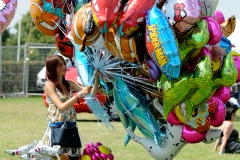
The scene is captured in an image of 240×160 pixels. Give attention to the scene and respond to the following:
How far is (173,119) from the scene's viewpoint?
19.0ft

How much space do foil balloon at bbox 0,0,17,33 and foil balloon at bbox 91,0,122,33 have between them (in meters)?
1.81

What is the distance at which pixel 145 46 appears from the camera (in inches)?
218

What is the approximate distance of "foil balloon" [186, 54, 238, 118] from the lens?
5.49 metres

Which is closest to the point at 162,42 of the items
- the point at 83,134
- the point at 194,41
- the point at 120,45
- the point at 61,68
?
the point at 194,41

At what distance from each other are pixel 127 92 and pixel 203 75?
88cm

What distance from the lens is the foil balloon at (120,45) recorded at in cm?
543

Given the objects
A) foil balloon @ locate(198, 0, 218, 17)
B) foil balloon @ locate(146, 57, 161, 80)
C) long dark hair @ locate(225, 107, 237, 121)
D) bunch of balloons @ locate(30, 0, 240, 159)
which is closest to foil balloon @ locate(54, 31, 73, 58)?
bunch of balloons @ locate(30, 0, 240, 159)

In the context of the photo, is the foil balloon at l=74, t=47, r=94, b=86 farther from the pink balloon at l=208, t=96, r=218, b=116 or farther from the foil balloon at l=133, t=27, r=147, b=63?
the pink balloon at l=208, t=96, r=218, b=116

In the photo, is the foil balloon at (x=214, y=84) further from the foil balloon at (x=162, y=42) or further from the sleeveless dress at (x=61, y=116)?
the sleeveless dress at (x=61, y=116)

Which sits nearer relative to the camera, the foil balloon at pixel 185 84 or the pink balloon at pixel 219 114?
the foil balloon at pixel 185 84

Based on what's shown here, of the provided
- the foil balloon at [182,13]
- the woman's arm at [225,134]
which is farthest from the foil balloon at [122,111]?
the woman's arm at [225,134]

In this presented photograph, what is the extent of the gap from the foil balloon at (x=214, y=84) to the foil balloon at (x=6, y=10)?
240cm

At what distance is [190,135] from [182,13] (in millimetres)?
1194

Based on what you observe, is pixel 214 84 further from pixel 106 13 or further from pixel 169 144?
pixel 106 13
